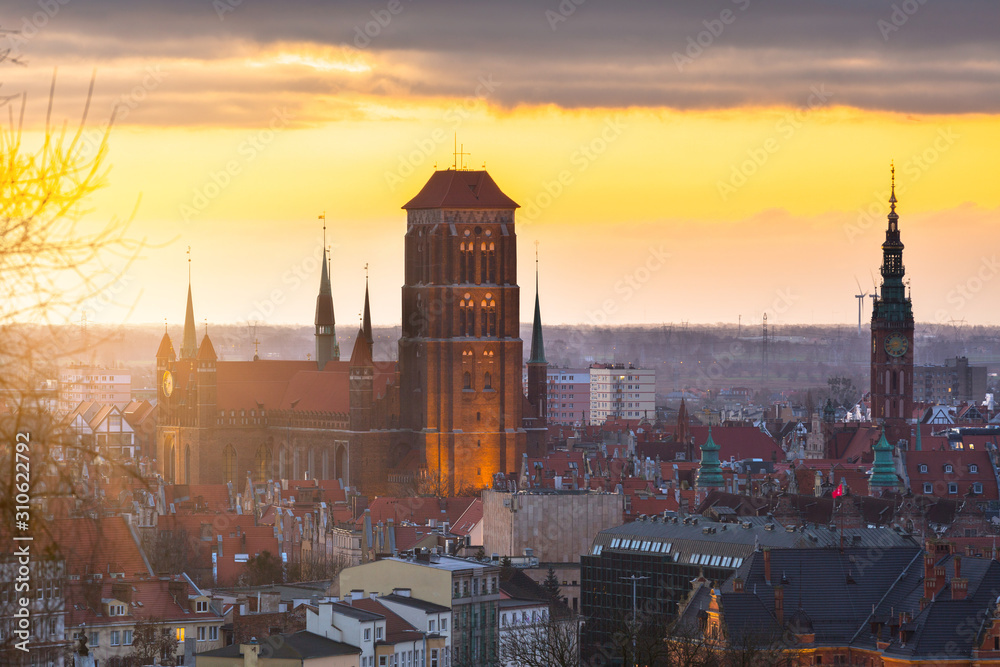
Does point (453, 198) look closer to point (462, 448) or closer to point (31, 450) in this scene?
point (462, 448)

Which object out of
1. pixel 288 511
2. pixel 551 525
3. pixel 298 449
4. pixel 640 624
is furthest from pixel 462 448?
pixel 640 624

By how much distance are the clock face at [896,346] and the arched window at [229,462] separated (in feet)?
190

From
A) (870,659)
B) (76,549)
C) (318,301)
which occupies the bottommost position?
(870,659)

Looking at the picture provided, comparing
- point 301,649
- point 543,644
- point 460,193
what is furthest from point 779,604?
point 460,193

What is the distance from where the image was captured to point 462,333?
160m

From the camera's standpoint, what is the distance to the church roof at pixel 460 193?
158875 millimetres

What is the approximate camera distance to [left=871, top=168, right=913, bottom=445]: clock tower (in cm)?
18088

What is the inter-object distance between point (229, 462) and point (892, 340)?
2318 inches

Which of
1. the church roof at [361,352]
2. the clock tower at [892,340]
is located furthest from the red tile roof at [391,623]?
the clock tower at [892,340]

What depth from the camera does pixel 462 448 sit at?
159m

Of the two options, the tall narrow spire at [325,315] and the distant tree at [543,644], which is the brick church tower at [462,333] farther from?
the distant tree at [543,644]

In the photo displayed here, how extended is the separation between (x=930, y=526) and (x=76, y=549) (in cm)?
10576

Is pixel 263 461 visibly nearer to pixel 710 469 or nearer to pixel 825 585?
pixel 710 469

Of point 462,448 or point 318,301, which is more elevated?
point 318,301
